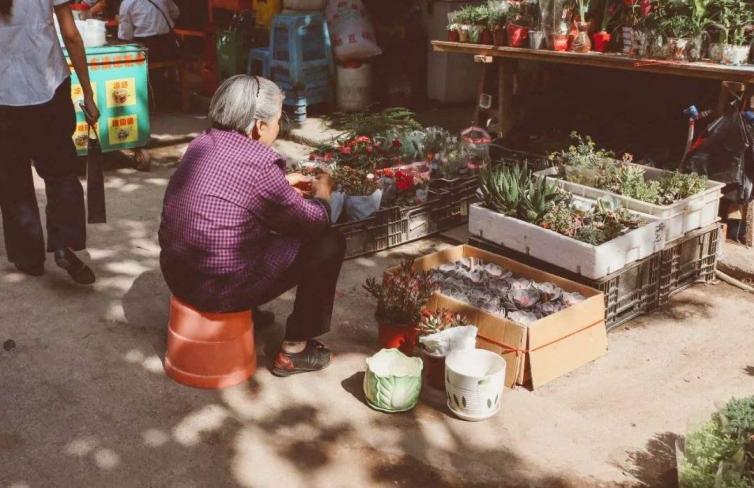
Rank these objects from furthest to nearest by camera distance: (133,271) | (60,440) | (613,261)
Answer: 1. (133,271)
2. (613,261)
3. (60,440)

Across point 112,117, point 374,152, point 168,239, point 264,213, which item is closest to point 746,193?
point 374,152

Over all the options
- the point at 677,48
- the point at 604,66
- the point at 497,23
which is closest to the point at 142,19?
the point at 497,23

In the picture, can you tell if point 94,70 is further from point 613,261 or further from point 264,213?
point 613,261

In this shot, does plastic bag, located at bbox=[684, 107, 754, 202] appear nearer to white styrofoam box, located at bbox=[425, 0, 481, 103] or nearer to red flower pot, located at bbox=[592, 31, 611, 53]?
red flower pot, located at bbox=[592, 31, 611, 53]

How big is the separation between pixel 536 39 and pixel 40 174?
13.3 ft

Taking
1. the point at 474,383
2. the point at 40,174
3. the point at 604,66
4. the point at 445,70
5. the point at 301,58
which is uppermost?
the point at 604,66

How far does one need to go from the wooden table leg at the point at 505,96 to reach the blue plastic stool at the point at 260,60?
126 inches

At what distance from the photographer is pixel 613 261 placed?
15.2 feet

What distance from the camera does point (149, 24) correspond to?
30.9ft

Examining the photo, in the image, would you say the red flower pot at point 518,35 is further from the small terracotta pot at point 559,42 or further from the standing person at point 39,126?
the standing person at point 39,126

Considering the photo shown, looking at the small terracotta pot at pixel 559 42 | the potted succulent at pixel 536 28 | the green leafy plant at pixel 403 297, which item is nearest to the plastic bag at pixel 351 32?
the potted succulent at pixel 536 28

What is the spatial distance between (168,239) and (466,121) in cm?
618

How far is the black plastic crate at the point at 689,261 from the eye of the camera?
5.07 m

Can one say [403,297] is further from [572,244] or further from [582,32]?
[582,32]
